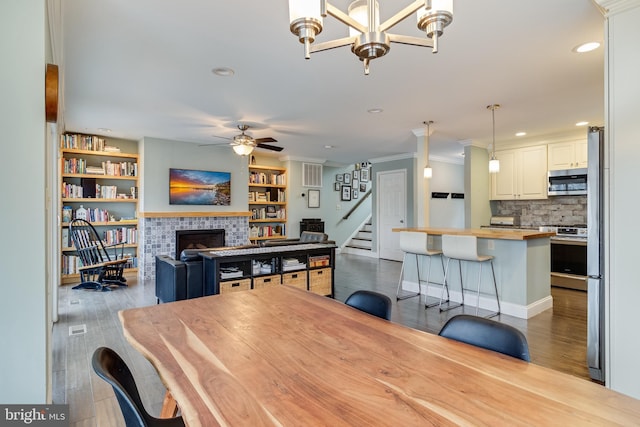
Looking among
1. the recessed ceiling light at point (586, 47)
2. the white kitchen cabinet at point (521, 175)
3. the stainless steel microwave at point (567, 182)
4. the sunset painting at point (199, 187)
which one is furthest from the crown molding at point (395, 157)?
the recessed ceiling light at point (586, 47)

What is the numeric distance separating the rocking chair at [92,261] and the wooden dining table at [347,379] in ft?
14.4

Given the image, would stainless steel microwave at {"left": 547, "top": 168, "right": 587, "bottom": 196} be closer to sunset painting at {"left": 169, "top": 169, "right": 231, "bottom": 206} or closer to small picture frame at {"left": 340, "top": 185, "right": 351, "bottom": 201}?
small picture frame at {"left": 340, "top": 185, "right": 351, "bottom": 201}

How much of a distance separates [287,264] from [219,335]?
119 inches

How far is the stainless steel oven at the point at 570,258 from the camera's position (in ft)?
16.9

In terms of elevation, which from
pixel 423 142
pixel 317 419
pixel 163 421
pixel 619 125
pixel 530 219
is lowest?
pixel 163 421

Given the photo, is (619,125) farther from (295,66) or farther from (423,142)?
(423,142)

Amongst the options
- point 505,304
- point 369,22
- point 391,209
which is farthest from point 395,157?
point 369,22

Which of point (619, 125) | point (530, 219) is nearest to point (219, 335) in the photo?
point (619, 125)

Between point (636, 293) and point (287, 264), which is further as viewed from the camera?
point (287, 264)

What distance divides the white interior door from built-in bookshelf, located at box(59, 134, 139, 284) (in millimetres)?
5467

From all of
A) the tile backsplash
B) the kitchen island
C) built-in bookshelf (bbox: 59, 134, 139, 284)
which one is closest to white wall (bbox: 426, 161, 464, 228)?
the tile backsplash

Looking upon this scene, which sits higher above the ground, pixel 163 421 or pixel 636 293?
pixel 636 293

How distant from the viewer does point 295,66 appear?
309 cm

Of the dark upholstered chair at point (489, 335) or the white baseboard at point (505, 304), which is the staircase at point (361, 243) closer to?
the white baseboard at point (505, 304)
